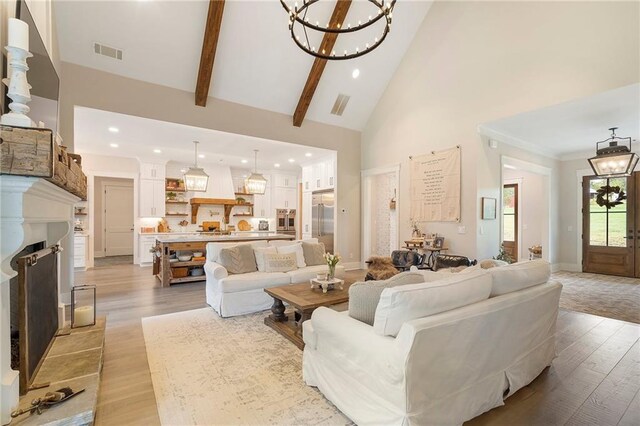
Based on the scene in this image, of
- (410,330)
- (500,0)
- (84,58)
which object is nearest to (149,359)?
(410,330)

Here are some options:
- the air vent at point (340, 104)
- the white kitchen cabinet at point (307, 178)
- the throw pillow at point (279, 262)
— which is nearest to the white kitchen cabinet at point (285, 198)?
the white kitchen cabinet at point (307, 178)

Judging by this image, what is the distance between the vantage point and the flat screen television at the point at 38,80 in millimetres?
1782

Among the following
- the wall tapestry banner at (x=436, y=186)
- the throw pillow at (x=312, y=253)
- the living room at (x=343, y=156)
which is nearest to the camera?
the living room at (x=343, y=156)

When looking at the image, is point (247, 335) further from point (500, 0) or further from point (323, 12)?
point (500, 0)

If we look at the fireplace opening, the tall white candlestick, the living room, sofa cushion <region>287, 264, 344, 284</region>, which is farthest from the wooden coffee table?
the tall white candlestick

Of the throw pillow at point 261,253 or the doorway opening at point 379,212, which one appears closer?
the throw pillow at point 261,253

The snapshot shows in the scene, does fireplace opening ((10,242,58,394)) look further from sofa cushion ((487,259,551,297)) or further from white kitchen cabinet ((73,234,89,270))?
white kitchen cabinet ((73,234,89,270))

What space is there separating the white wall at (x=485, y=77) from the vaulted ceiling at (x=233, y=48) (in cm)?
74

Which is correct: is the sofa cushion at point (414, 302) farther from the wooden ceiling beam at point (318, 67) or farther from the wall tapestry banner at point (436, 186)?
the wooden ceiling beam at point (318, 67)

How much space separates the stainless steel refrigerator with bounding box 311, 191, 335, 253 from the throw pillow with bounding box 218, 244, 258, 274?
9.64 ft

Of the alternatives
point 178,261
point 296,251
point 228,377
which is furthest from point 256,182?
point 228,377

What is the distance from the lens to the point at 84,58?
14.5 ft

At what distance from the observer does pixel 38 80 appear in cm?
215

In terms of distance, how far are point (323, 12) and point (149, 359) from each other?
18.4 ft
